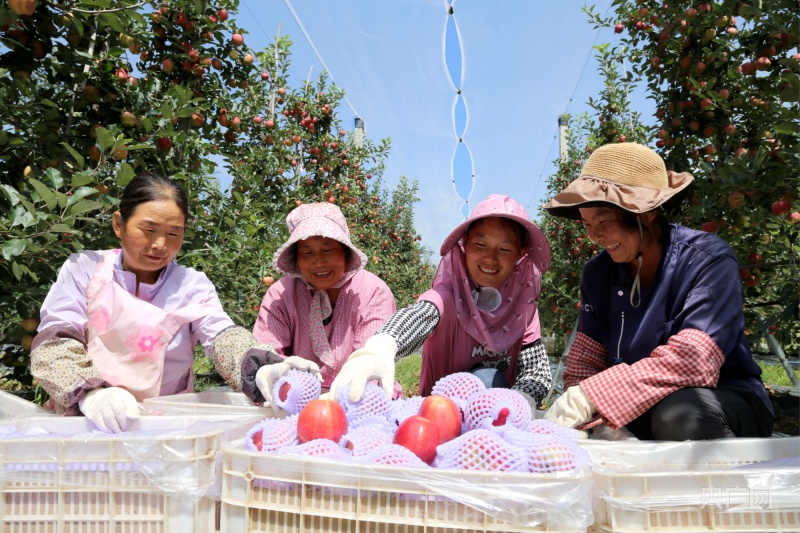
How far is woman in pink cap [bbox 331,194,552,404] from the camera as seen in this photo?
191cm

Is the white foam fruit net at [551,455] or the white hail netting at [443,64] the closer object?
the white foam fruit net at [551,455]

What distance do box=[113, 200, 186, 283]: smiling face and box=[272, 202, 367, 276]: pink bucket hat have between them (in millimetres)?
375

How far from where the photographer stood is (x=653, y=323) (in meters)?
1.66

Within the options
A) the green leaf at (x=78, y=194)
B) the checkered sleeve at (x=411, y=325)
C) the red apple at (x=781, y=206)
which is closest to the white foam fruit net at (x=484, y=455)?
the checkered sleeve at (x=411, y=325)

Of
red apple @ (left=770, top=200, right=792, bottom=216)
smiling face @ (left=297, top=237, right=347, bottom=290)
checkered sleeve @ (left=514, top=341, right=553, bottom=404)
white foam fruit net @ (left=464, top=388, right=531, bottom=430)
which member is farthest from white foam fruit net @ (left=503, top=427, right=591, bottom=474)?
red apple @ (left=770, top=200, right=792, bottom=216)

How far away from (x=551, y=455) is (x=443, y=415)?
1.20 ft

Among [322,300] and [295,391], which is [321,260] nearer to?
[322,300]

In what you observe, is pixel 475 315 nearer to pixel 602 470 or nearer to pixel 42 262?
pixel 602 470

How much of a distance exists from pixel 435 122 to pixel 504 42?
82.1 inches

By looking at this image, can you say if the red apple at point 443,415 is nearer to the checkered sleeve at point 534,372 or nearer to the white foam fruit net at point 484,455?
the white foam fruit net at point 484,455

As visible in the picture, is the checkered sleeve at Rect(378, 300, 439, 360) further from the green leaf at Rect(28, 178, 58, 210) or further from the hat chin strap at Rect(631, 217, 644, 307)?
the green leaf at Rect(28, 178, 58, 210)

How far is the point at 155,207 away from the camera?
5.61ft

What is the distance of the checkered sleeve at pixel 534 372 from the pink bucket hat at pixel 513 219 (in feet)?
0.99

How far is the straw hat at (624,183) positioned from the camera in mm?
1599
